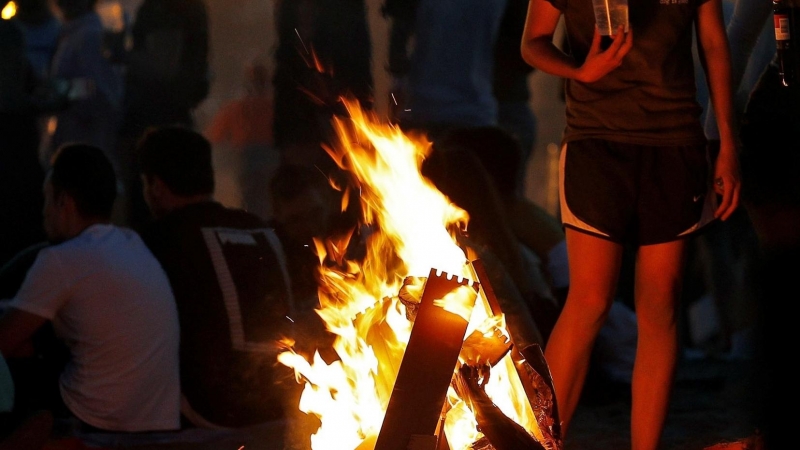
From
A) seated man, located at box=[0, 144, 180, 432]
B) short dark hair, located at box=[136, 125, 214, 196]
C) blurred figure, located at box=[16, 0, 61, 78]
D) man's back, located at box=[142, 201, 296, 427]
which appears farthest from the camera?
blurred figure, located at box=[16, 0, 61, 78]

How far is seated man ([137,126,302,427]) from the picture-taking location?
5215 mm

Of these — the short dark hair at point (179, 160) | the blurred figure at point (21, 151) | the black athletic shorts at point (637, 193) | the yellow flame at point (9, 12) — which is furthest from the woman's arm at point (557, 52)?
the yellow flame at point (9, 12)

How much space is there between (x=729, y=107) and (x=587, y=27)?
528 mm

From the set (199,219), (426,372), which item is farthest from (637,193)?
(199,219)

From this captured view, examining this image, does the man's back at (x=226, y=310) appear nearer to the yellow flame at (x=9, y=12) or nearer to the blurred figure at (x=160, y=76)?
the blurred figure at (x=160, y=76)

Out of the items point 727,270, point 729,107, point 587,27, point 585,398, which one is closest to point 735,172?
point 729,107

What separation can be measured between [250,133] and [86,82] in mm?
1056

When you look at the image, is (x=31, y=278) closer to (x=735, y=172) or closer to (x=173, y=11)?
(x=173, y=11)

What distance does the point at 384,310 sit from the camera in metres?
3.53

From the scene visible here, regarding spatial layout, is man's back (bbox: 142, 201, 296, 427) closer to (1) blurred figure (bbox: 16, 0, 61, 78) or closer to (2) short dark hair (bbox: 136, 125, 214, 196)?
(2) short dark hair (bbox: 136, 125, 214, 196)

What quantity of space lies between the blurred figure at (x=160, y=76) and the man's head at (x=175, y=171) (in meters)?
0.55

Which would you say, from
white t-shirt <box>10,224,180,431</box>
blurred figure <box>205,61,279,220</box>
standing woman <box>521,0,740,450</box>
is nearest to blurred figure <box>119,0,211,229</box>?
blurred figure <box>205,61,279,220</box>

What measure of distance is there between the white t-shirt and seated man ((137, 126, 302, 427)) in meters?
0.16

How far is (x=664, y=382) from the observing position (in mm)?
3867
